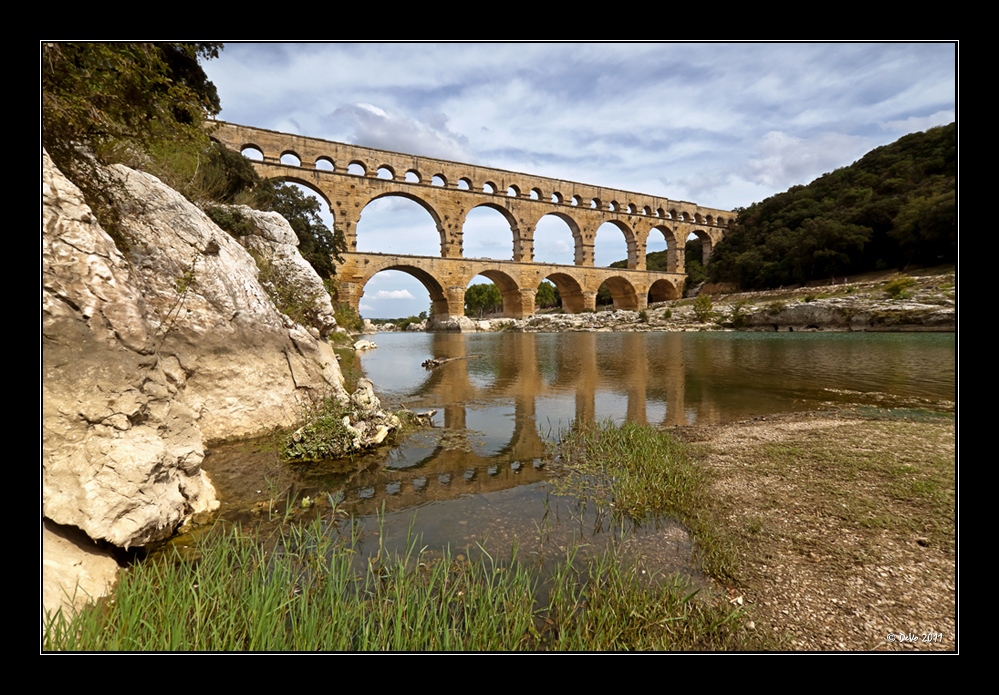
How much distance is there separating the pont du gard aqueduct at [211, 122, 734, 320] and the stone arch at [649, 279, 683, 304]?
0.33 ft

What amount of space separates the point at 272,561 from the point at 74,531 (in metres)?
0.92

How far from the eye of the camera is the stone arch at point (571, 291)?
3603cm

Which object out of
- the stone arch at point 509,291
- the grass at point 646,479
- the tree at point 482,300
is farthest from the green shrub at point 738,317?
the tree at point 482,300

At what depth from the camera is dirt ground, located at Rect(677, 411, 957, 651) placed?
1.74 metres

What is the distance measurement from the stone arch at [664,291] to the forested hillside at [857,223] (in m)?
5.02

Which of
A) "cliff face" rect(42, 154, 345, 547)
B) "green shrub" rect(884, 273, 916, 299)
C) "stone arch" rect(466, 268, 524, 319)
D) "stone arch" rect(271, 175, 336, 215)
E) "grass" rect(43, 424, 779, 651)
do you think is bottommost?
"grass" rect(43, 424, 779, 651)

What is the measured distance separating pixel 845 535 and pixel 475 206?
34073 mm

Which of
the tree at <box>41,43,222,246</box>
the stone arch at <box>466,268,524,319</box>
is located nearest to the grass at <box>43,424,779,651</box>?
the tree at <box>41,43,222,246</box>

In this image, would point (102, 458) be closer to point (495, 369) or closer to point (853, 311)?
point (495, 369)

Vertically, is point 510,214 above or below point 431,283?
above

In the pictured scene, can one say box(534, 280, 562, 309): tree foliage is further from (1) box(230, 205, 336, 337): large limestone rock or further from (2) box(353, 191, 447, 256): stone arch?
(1) box(230, 205, 336, 337): large limestone rock
